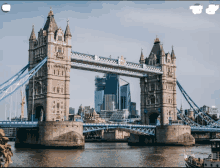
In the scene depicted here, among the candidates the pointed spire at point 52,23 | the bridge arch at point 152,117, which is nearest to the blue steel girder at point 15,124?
the pointed spire at point 52,23

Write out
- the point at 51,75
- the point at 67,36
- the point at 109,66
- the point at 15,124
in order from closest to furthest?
the point at 15,124
the point at 51,75
the point at 67,36
the point at 109,66

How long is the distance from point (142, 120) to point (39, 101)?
31992 mm

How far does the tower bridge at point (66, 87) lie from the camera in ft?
192

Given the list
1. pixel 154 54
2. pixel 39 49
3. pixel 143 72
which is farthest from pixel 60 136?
pixel 154 54

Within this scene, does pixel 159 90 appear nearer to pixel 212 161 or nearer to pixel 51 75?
pixel 51 75

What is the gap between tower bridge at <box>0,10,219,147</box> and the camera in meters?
58.6

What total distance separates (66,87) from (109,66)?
1309 centimetres

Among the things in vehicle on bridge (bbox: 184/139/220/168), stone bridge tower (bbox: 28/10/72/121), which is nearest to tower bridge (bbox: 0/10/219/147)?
stone bridge tower (bbox: 28/10/72/121)

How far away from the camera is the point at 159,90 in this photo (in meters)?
84.6

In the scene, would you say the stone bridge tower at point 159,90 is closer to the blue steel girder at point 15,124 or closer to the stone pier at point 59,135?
the stone pier at point 59,135

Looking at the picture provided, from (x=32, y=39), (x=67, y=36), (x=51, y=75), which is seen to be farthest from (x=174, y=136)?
(x=32, y=39)

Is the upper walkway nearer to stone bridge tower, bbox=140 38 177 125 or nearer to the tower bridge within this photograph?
the tower bridge

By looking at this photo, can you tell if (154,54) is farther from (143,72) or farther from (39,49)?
(39,49)

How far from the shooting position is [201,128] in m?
86.2
